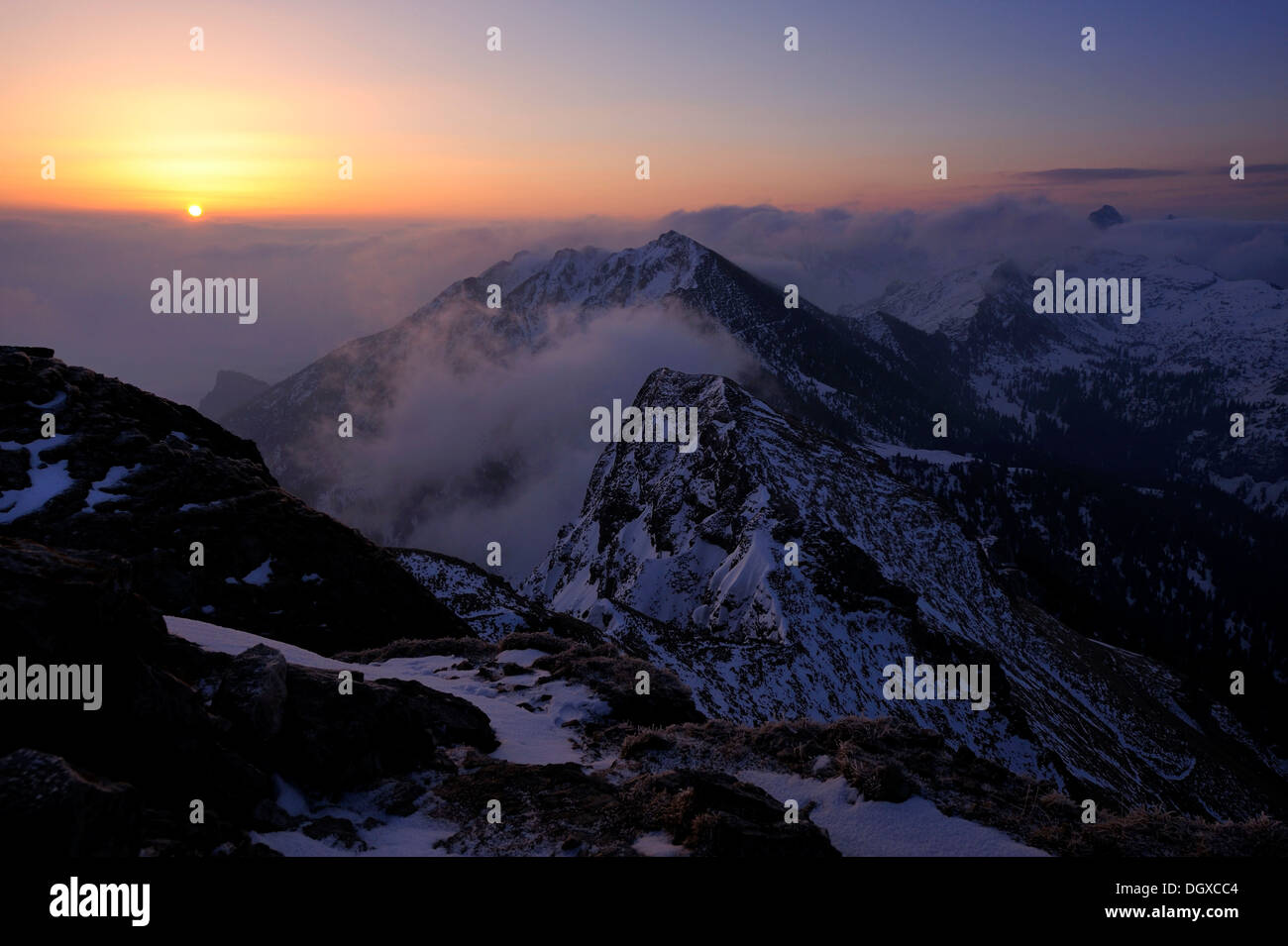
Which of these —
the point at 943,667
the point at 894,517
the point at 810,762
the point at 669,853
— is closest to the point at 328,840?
the point at 669,853

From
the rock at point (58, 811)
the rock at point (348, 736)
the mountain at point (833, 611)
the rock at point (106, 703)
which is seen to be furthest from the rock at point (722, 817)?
the mountain at point (833, 611)

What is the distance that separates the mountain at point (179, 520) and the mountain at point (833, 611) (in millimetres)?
22871

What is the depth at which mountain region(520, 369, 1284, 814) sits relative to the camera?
58.9 metres

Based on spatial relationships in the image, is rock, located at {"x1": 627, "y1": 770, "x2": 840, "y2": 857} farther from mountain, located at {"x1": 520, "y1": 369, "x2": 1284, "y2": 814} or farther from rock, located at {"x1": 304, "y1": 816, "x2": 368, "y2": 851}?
mountain, located at {"x1": 520, "y1": 369, "x2": 1284, "y2": 814}

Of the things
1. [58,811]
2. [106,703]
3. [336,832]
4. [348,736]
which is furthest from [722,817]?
[106,703]

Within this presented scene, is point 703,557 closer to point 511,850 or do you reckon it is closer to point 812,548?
point 812,548

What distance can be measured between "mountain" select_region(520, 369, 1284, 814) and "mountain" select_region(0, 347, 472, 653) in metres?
22.9

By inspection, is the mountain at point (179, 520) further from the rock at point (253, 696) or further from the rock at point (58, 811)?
the rock at point (58, 811)

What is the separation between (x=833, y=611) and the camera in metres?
66.5

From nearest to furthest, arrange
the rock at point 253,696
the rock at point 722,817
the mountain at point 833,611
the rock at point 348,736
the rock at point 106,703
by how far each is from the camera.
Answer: the rock at point 106,703 → the rock at point 722,817 → the rock at point 253,696 → the rock at point 348,736 → the mountain at point 833,611

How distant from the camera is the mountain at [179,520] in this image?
2950 cm

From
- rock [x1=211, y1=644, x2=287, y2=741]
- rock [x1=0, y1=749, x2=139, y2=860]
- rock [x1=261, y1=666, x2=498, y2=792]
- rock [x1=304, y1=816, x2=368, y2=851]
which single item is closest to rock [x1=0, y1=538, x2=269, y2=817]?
rock [x1=211, y1=644, x2=287, y2=741]

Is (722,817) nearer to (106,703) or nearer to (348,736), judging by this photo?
(348,736)
